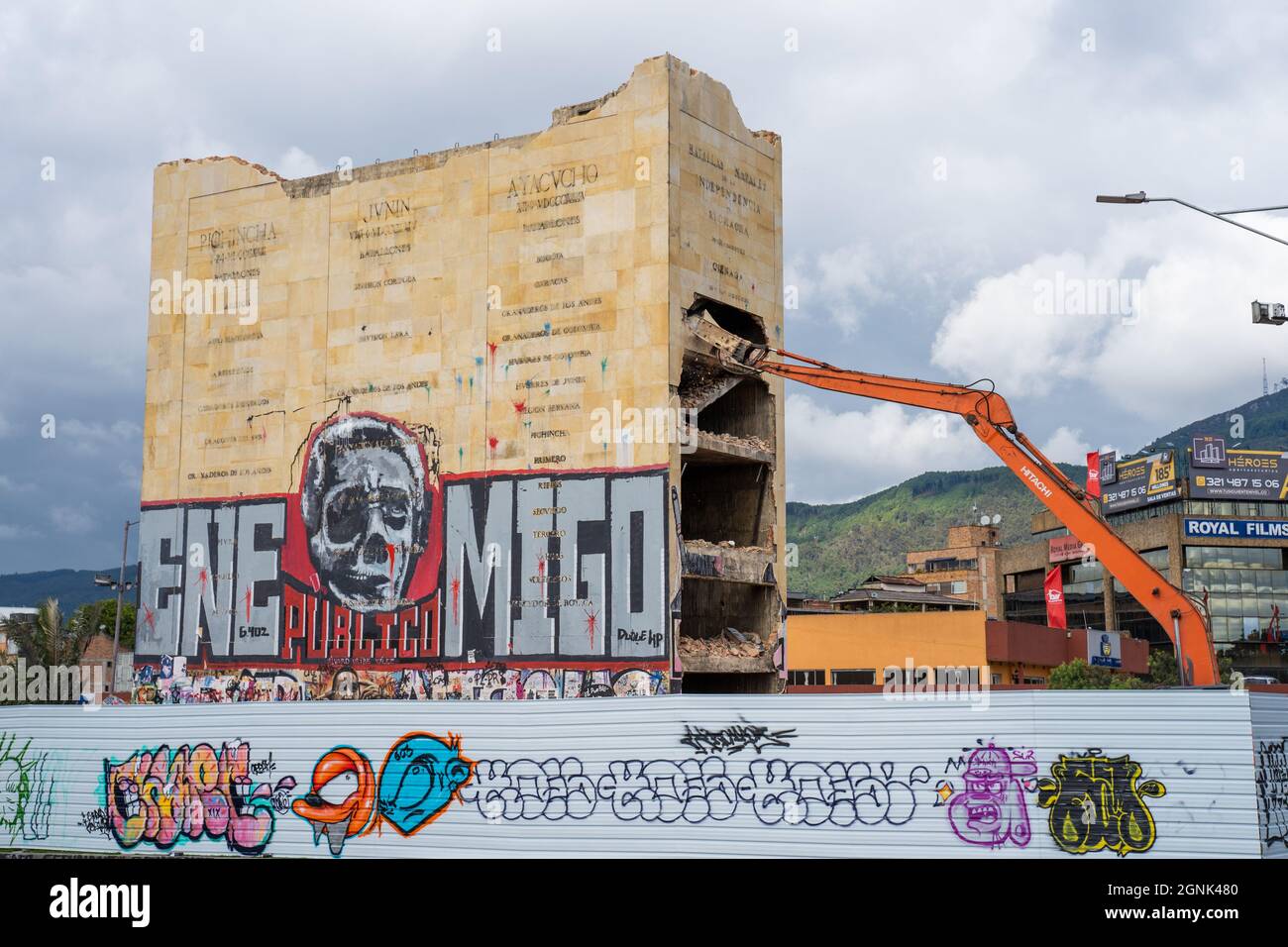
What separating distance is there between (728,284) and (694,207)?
106 inches

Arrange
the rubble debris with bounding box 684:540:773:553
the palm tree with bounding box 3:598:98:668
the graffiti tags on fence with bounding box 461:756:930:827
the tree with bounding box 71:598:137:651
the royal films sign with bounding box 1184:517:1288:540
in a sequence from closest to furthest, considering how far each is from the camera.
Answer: the graffiti tags on fence with bounding box 461:756:930:827, the rubble debris with bounding box 684:540:773:553, the palm tree with bounding box 3:598:98:668, the royal films sign with bounding box 1184:517:1288:540, the tree with bounding box 71:598:137:651

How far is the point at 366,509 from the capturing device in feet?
140

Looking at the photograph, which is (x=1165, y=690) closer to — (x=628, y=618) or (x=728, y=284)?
(x=628, y=618)

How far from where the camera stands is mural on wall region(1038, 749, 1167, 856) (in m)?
21.2

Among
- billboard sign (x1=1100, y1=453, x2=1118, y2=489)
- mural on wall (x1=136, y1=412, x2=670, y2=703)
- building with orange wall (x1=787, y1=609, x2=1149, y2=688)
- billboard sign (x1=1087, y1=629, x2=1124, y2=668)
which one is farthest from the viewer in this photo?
billboard sign (x1=1100, y1=453, x2=1118, y2=489)

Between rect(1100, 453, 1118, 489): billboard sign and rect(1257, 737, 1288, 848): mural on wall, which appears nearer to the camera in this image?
rect(1257, 737, 1288, 848): mural on wall

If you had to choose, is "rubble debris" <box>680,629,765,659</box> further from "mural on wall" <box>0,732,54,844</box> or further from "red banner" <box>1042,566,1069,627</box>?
"red banner" <box>1042,566,1069,627</box>

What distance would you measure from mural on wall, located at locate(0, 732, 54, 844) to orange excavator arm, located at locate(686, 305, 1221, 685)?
68.6 feet

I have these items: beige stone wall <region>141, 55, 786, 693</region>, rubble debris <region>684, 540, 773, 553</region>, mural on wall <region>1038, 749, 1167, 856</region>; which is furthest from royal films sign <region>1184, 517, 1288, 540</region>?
mural on wall <region>1038, 749, 1167, 856</region>

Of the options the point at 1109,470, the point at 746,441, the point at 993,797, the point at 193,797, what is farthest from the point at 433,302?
the point at 1109,470

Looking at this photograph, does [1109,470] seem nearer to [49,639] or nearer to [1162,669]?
[1162,669]

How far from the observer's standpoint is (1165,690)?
2136cm

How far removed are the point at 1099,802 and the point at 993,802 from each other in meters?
1.71
